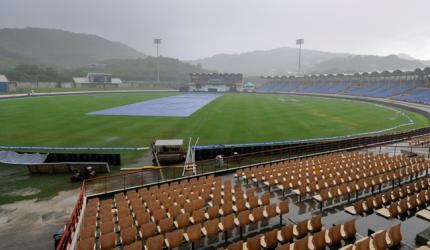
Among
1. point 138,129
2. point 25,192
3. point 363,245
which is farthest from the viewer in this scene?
point 138,129

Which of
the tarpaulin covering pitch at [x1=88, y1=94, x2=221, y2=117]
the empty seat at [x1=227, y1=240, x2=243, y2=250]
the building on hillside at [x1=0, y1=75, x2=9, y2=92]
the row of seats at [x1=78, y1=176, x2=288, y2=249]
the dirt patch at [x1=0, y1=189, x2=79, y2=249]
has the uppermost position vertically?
the building on hillside at [x1=0, y1=75, x2=9, y2=92]

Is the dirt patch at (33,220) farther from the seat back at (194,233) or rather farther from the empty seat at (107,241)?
the seat back at (194,233)

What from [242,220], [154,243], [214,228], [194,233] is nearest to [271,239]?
[242,220]

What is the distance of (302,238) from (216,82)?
134348mm

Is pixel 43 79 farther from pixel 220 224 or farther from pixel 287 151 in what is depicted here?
pixel 220 224

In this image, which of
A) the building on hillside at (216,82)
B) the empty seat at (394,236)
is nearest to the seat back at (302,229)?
the empty seat at (394,236)

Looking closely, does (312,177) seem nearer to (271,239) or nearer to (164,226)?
(271,239)

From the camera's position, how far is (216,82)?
140250 mm

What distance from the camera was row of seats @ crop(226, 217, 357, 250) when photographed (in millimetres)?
7671

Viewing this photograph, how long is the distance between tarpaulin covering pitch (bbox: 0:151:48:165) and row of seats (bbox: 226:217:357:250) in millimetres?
18759

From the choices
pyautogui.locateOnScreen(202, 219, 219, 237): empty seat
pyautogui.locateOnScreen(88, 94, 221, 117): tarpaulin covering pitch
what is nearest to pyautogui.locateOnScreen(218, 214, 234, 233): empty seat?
pyautogui.locateOnScreen(202, 219, 219, 237): empty seat

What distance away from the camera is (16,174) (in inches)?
770

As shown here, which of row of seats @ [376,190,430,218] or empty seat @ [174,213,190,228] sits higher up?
row of seats @ [376,190,430,218]

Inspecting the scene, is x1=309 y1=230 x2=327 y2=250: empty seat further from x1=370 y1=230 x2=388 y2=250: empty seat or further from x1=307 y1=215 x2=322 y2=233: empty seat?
x1=370 y1=230 x2=388 y2=250: empty seat
